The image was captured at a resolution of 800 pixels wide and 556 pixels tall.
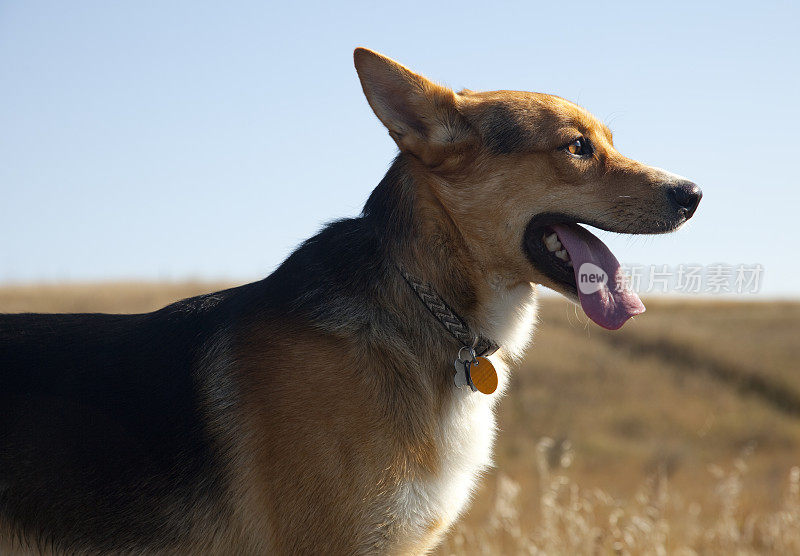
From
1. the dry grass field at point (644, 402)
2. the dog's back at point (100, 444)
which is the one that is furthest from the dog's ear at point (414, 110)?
the dry grass field at point (644, 402)

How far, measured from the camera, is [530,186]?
386cm

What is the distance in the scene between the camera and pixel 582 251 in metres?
3.91

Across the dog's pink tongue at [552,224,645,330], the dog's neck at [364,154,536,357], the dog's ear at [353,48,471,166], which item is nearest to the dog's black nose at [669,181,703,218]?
the dog's pink tongue at [552,224,645,330]

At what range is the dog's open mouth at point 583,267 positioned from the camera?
383cm

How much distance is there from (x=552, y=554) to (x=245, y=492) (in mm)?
3495

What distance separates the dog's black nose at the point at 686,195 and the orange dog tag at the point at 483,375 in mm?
1356

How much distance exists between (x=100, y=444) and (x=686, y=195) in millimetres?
3275

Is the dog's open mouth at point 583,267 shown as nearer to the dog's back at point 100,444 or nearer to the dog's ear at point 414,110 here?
the dog's ear at point 414,110

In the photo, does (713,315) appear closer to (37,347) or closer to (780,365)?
(780,365)

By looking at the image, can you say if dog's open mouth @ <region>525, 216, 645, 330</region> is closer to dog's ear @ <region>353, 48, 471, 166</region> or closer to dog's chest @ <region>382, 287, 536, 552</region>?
dog's chest @ <region>382, 287, 536, 552</region>

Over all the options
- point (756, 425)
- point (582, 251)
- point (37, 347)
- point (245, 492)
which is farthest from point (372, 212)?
point (756, 425)

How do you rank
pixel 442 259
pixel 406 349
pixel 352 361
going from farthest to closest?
pixel 442 259 → pixel 406 349 → pixel 352 361

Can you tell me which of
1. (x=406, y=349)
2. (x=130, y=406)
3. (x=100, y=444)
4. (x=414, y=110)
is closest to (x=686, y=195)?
(x=414, y=110)

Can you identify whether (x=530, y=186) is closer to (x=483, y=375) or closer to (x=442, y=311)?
(x=442, y=311)
